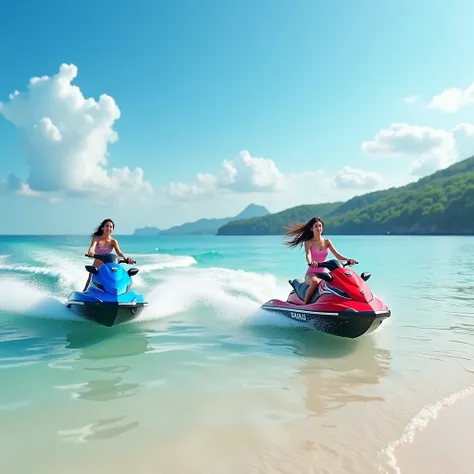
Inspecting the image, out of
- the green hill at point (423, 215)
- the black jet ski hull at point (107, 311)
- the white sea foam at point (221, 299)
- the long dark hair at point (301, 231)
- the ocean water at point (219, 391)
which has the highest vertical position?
the green hill at point (423, 215)

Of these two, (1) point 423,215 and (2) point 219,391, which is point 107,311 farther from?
(1) point 423,215

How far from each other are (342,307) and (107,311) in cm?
367

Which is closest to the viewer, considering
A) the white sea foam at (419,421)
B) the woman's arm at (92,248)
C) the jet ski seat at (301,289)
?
the white sea foam at (419,421)

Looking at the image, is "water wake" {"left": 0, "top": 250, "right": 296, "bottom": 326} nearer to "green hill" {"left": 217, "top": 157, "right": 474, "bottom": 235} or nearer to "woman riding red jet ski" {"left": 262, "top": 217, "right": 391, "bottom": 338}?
"woman riding red jet ski" {"left": 262, "top": 217, "right": 391, "bottom": 338}

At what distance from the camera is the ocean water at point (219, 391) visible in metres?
3.56

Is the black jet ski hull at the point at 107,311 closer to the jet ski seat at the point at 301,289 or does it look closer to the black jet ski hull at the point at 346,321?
the jet ski seat at the point at 301,289

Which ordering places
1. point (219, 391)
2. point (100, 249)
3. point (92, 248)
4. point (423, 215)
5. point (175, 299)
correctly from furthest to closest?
point (423, 215), point (175, 299), point (100, 249), point (92, 248), point (219, 391)

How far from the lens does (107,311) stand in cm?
746

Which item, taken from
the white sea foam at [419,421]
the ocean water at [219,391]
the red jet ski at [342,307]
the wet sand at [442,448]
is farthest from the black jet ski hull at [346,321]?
the wet sand at [442,448]

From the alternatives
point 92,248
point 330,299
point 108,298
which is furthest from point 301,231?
point 92,248

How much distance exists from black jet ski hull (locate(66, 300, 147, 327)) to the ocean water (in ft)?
0.86

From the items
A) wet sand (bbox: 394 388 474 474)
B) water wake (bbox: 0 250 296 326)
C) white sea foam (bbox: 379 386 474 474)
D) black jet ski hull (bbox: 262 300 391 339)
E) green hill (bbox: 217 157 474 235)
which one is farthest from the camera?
green hill (bbox: 217 157 474 235)

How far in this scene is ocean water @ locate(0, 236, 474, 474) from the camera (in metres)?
3.56

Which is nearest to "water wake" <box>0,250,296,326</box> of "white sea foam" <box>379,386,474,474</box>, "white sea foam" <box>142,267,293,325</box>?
"white sea foam" <box>142,267,293,325</box>
